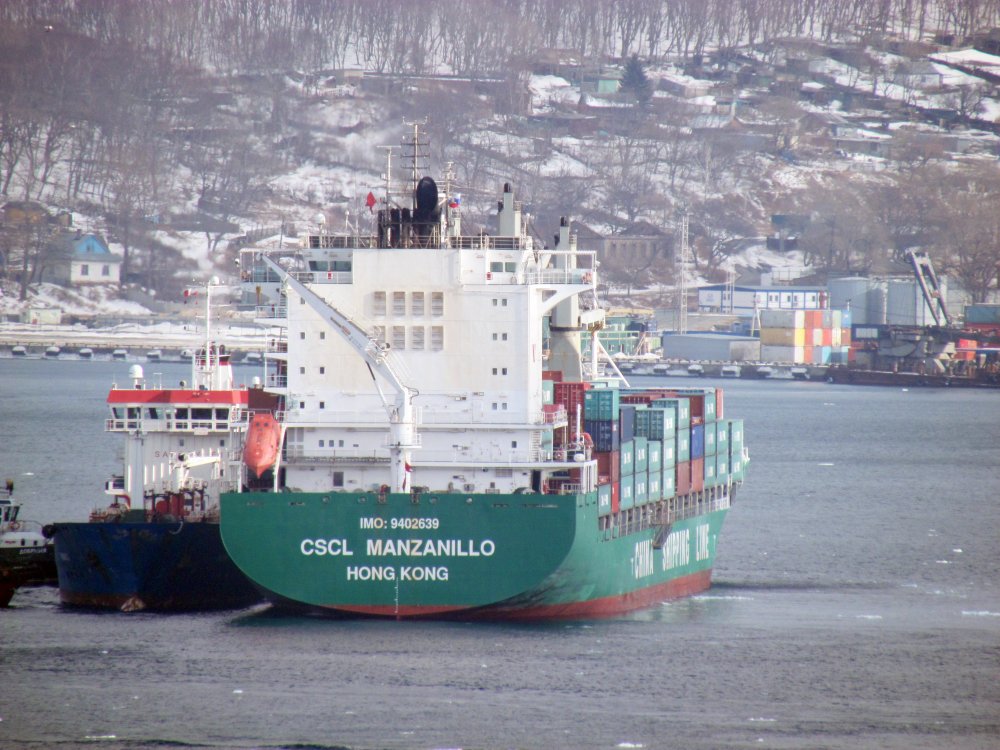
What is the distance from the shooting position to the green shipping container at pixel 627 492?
4097cm

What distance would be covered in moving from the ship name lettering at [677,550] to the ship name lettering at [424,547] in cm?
824

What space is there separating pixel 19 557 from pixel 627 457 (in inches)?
534

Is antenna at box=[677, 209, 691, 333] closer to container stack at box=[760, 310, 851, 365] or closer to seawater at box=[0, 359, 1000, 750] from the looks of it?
container stack at box=[760, 310, 851, 365]

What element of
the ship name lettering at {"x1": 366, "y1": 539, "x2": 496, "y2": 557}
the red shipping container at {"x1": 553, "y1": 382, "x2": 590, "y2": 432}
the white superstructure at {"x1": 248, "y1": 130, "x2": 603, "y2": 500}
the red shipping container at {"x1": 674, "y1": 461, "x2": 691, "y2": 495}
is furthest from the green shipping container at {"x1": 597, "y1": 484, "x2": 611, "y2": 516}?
the red shipping container at {"x1": 674, "y1": 461, "x2": 691, "y2": 495}

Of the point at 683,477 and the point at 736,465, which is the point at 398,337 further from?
the point at 736,465

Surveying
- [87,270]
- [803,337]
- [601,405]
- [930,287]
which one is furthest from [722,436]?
[87,270]

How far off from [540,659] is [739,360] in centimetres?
12968

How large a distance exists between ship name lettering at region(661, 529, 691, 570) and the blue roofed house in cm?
14247

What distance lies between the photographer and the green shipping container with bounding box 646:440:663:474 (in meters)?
43.2

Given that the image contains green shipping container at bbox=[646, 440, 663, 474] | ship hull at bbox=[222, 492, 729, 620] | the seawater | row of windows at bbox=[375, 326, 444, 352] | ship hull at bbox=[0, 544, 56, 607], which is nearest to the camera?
the seawater

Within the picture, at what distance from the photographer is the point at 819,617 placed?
42.5 metres

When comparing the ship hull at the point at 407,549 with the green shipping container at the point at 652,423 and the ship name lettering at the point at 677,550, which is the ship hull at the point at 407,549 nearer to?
the green shipping container at the point at 652,423

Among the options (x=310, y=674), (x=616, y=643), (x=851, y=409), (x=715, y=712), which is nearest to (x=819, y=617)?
(x=616, y=643)

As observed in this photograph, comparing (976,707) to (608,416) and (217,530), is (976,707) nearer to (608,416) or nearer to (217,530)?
(608,416)
